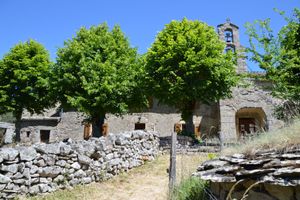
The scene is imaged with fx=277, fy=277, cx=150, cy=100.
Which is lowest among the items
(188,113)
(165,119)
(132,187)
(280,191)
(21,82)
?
(132,187)

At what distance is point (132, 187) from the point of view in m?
7.91

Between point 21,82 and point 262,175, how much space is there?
18752mm

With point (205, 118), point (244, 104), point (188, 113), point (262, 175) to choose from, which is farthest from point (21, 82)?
point (262, 175)

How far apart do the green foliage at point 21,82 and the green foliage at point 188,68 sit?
315 inches

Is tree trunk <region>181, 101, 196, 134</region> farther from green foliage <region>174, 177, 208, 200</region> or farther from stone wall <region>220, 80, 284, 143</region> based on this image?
green foliage <region>174, 177, 208, 200</region>

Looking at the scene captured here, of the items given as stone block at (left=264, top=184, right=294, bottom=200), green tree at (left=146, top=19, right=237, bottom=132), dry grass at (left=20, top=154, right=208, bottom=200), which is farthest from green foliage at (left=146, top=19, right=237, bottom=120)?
stone block at (left=264, top=184, right=294, bottom=200)

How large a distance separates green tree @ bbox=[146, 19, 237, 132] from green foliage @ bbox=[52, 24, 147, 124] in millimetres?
1243

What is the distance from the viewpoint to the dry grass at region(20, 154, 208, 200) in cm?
675

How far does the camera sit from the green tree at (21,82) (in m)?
18.7

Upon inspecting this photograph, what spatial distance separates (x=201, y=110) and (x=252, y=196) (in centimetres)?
1783

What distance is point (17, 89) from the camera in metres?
19.1

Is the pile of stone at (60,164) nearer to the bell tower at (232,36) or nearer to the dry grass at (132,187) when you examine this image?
the dry grass at (132,187)

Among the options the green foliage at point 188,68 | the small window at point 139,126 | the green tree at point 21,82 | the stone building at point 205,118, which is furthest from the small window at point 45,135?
the green foliage at point 188,68

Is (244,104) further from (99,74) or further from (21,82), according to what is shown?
(21,82)
